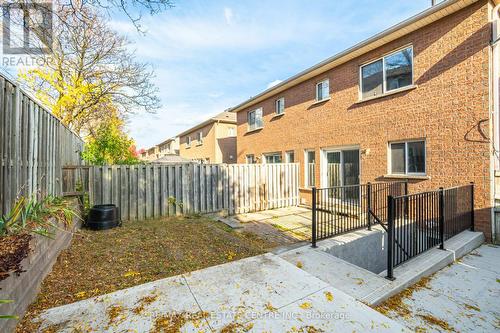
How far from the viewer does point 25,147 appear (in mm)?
3941

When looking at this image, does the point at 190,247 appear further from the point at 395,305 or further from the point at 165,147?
the point at 165,147

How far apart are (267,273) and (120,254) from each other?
9.38 feet

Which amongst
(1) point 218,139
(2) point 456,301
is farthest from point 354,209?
(1) point 218,139

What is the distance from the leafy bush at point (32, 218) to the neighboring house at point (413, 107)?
839cm

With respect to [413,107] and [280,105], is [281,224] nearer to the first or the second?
[413,107]

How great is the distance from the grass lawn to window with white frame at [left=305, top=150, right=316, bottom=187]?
5.11m

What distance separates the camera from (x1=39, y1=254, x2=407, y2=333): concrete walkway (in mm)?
2508

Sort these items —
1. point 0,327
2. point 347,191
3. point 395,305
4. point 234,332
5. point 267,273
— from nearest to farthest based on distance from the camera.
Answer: point 0,327 < point 234,332 < point 395,305 < point 267,273 < point 347,191

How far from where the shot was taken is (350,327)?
2.51 metres

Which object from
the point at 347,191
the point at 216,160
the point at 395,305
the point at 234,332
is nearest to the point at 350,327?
the point at 395,305

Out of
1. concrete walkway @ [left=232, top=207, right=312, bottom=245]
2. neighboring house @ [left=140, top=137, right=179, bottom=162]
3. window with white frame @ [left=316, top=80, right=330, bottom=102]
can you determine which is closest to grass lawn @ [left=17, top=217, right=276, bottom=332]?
concrete walkway @ [left=232, top=207, right=312, bottom=245]

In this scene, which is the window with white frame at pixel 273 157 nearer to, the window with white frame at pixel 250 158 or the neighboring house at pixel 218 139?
the window with white frame at pixel 250 158

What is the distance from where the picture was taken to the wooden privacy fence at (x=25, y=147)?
3303mm

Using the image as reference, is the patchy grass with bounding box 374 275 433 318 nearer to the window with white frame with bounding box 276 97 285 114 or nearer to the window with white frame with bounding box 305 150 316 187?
the window with white frame with bounding box 305 150 316 187
